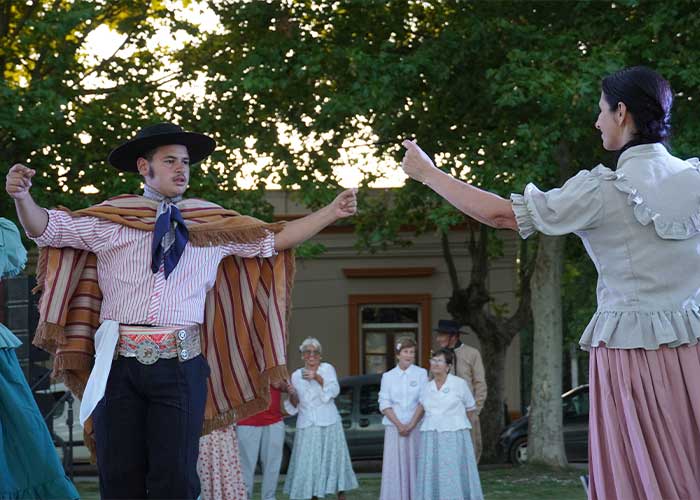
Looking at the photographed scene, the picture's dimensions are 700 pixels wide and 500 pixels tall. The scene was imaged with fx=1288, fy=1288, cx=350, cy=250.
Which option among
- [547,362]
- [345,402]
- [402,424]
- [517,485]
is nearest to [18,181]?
[402,424]

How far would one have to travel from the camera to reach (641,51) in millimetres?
16844

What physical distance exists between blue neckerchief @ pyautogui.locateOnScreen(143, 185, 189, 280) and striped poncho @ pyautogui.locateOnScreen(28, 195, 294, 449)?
82 mm

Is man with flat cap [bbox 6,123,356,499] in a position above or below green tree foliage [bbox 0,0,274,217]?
below

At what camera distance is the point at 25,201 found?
530 centimetres

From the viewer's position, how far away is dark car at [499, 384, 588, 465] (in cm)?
2033

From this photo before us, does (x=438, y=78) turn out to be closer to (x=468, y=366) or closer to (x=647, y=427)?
(x=468, y=366)

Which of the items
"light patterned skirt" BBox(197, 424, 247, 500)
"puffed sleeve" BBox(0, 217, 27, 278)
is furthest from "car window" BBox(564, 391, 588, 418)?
"puffed sleeve" BBox(0, 217, 27, 278)

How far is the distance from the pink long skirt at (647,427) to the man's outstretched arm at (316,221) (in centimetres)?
184

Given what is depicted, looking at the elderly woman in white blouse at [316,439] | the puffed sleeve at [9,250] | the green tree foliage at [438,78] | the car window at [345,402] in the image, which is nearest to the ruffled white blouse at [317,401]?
the elderly woman in white blouse at [316,439]

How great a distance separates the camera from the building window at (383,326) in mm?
28359

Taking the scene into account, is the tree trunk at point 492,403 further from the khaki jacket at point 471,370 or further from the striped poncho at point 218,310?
the striped poncho at point 218,310

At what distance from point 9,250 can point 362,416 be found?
48.5 ft

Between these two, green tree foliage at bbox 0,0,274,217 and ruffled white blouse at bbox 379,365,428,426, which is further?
green tree foliage at bbox 0,0,274,217

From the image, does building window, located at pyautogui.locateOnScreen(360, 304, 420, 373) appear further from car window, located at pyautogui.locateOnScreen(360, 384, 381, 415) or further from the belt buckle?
the belt buckle
